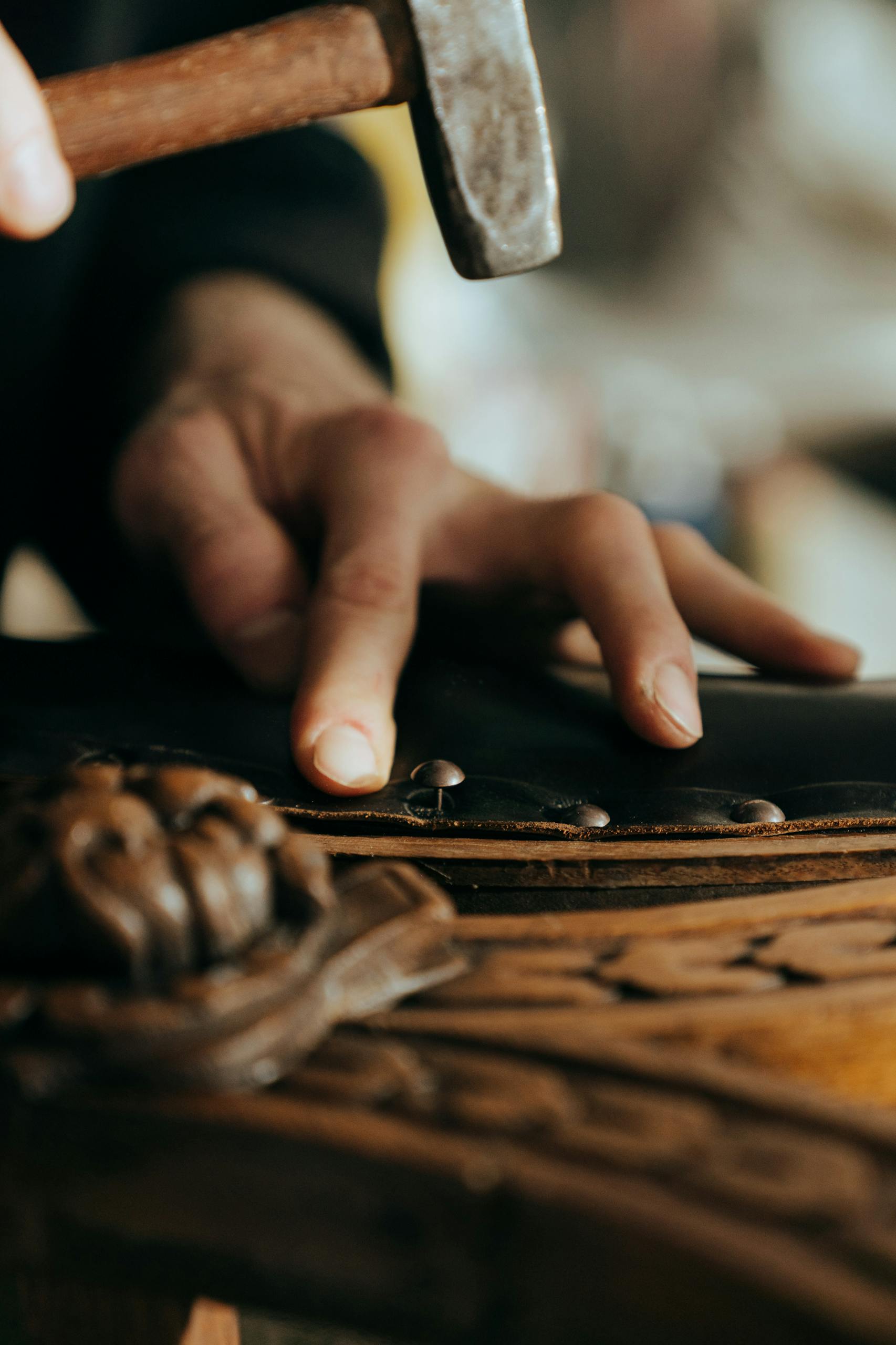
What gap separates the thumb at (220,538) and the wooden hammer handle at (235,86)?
11.3 inches

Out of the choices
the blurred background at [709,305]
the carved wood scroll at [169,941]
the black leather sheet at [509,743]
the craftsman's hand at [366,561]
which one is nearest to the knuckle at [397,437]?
the craftsman's hand at [366,561]

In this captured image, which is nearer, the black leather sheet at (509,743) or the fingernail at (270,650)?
the black leather sheet at (509,743)

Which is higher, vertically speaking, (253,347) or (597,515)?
(253,347)

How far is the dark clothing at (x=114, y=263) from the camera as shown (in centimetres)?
122

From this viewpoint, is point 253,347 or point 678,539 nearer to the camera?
point 678,539

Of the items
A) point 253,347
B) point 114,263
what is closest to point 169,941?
point 253,347

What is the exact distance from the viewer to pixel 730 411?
2828 mm

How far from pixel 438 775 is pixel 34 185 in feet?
1.25

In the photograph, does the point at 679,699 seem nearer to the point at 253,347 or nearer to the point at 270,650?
the point at 270,650

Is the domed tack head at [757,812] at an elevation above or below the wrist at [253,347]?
below

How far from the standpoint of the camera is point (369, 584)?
28.5 inches

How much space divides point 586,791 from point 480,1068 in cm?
26

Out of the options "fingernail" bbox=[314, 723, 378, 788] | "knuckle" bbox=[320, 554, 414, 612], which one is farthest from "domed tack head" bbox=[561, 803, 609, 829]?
"knuckle" bbox=[320, 554, 414, 612]

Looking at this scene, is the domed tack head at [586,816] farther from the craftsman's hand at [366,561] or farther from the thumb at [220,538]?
the thumb at [220,538]
